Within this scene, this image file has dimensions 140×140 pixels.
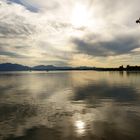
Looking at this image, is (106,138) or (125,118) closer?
(106,138)

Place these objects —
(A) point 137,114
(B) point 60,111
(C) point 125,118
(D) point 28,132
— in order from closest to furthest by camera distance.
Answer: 1. (D) point 28,132
2. (C) point 125,118
3. (A) point 137,114
4. (B) point 60,111

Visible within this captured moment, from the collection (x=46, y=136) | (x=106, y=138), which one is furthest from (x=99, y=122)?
(x=46, y=136)

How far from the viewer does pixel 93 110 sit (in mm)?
31750

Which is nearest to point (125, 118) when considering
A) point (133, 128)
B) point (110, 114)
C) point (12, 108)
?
point (110, 114)

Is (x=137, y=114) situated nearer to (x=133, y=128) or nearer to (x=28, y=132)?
(x=133, y=128)

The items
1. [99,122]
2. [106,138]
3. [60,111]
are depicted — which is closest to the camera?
[106,138]

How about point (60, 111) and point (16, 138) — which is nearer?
point (16, 138)

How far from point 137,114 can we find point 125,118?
9.60 feet

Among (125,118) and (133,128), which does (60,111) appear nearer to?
(125,118)

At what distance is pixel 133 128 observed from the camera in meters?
22.2

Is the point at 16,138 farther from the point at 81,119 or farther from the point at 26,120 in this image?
the point at 81,119

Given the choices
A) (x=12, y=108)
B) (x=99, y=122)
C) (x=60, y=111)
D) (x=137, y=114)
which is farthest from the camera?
(x=12, y=108)

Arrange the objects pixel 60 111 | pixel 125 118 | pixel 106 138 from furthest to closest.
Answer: pixel 60 111, pixel 125 118, pixel 106 138

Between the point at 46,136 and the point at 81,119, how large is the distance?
732 centimetres
